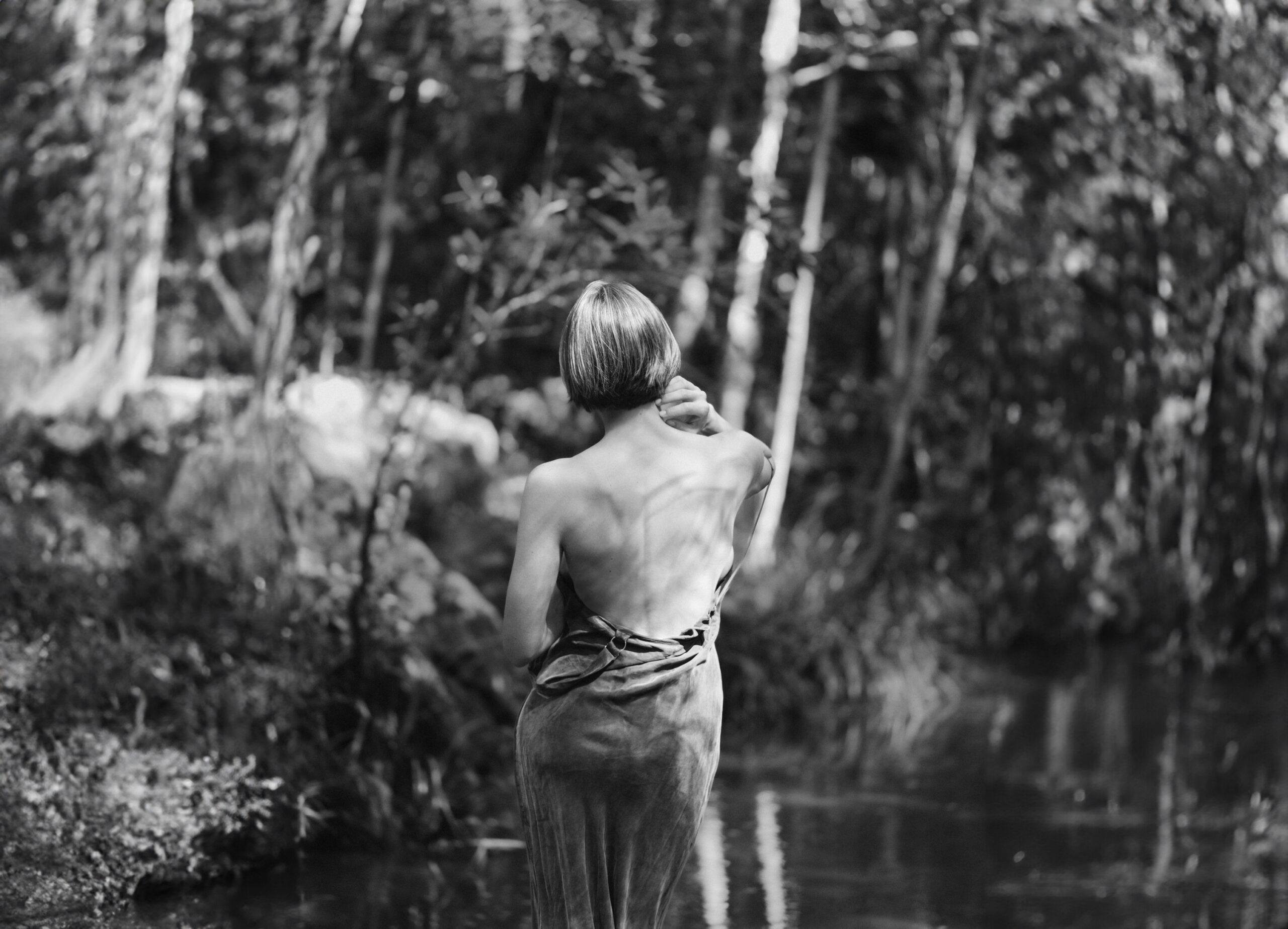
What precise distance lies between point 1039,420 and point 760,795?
26.9 ft

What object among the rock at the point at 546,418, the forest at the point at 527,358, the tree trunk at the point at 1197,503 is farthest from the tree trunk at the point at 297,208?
the tree trunk at the point at 1197,503

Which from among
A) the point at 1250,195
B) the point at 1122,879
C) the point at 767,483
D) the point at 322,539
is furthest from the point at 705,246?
the point at 767,483

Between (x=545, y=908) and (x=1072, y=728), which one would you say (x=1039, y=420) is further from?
(x=545, y=908)

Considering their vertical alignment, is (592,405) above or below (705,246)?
below

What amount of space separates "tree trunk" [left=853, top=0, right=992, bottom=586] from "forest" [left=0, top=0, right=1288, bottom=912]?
0.07 meters

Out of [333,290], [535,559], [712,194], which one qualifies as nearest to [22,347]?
[333,290]

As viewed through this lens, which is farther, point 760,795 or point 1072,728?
point 1072,728

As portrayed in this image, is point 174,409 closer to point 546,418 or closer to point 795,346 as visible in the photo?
point 795,346

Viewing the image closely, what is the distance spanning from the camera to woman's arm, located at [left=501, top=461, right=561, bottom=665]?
10.6 ft

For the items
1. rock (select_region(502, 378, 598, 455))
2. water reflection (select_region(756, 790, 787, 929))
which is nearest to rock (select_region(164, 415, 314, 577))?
water reflection (select_region(756, 790, 787, 929))

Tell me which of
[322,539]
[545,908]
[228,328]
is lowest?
[545,908]

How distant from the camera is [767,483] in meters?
3.80

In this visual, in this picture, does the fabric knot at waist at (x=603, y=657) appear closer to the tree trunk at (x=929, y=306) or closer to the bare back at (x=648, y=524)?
the bare back at (x=648, y=524)

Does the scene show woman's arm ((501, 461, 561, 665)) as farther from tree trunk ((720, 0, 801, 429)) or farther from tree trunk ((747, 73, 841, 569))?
tree trunk ((747, 73, 841, 569))
